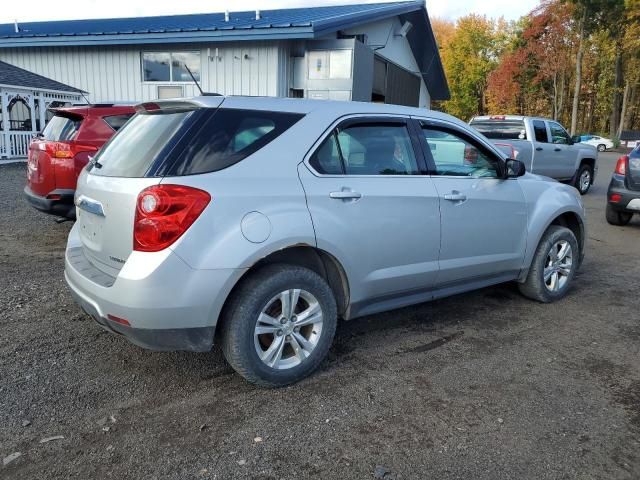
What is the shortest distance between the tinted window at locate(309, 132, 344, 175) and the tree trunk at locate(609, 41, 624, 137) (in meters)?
45.6

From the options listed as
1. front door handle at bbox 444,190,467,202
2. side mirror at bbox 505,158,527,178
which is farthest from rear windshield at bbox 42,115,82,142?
side mirror at bbox 505,158,527,178

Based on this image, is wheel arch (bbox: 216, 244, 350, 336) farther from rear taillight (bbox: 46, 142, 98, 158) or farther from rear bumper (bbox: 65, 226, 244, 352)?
rear taillight (bbox: 46, 142, 98, 158)

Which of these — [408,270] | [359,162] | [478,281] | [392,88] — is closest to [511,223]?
[478,281]

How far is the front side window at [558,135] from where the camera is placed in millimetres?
13156

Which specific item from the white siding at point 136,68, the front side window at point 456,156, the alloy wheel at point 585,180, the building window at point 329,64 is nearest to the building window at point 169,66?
the white siding at point 136,68

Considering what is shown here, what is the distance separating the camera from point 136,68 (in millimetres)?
16422

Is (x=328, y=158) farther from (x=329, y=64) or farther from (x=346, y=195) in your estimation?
(x=329, y=64)

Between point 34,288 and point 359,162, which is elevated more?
point 359,162

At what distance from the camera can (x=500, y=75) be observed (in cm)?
5112

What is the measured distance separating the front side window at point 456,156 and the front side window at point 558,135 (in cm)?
964

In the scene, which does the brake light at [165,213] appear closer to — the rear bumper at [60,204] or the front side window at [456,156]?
the front side window at [456,156]

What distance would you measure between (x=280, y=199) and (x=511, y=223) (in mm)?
2326

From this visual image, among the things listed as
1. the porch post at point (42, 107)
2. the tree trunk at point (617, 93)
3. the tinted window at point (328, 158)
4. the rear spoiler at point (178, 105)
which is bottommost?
Answer: the tinted window at point (328, 158)

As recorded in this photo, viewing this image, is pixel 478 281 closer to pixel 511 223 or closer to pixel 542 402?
pixel 511 223
